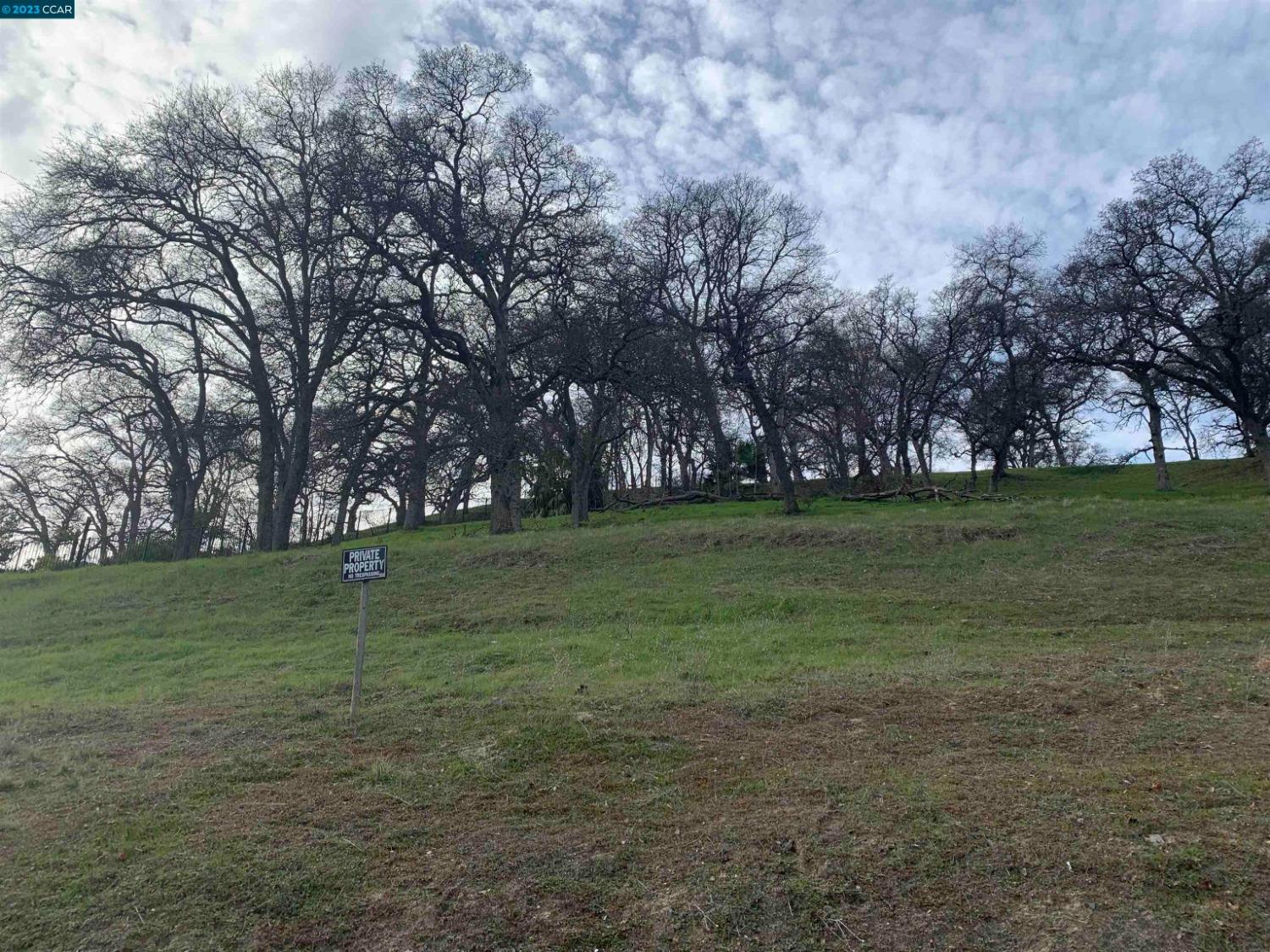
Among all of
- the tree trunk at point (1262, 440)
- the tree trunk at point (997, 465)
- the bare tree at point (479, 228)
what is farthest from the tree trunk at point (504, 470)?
the tree trunk at point (1262, 440)

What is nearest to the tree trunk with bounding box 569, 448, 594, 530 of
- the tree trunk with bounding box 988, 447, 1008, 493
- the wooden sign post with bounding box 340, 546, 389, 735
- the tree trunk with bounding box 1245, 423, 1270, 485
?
the tree trunk with bounding box 988, 447, 1008, 493

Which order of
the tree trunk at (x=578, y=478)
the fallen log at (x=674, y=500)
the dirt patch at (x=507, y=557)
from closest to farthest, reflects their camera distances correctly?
the dirt patch at (x=507, y=557) → the tree trunk at (x=578, y=478) → the fallen log at (x=674, y=500)

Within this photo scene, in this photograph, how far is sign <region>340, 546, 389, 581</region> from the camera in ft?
26.3

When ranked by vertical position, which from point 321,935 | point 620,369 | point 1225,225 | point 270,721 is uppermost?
point 1225,225

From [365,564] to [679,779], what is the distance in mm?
4106

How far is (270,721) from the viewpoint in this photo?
754cm

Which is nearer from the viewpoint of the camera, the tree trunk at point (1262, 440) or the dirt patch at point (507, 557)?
the dirt patch at point (507, 557)

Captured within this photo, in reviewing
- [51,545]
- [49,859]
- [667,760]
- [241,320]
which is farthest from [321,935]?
[51,545]

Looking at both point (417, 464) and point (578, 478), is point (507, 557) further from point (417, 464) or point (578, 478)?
point (578, 478)

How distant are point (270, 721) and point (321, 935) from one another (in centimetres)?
408

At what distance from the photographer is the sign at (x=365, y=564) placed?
802cm

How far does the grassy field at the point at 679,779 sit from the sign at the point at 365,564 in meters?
1.32

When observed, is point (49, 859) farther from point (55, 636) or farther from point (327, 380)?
point (327, 380)

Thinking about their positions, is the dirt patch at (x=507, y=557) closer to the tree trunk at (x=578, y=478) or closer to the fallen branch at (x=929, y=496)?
the tree trunk at (x=578, y=478)
